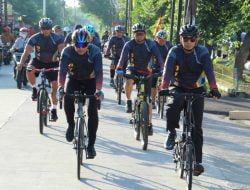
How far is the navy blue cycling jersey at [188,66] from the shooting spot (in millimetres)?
7211

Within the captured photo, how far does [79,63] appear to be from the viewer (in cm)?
788

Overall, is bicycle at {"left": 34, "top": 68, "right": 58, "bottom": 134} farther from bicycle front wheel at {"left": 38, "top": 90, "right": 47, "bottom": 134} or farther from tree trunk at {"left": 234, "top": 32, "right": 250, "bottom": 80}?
tree trunk at {"left": 234, "top": 32, "right": 250, "bottom": 80}

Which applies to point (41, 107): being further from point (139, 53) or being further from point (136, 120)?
point (139, 53)

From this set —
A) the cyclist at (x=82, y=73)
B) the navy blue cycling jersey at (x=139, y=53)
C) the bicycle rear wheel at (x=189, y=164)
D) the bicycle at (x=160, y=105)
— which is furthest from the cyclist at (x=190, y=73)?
the bicycle at (x=160, y=105)

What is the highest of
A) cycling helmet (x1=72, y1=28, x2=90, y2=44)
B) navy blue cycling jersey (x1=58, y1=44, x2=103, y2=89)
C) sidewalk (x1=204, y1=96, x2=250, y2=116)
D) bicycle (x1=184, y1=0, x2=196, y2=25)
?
bicycle (x1=184, y1=0, x2=196, y2=25)

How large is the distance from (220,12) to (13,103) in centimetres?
1288

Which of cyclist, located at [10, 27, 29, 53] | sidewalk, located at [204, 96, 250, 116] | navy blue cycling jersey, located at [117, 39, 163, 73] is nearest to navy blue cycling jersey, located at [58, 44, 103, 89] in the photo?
navy blue cycling jersey, located at [117, 39, 163, 73]

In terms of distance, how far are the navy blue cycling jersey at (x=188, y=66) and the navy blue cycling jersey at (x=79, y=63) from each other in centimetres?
103

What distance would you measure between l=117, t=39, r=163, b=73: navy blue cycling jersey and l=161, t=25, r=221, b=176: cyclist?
316cm

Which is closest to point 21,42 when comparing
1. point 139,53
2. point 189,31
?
point 139,53

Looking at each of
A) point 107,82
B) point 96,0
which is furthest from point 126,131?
point 96,0

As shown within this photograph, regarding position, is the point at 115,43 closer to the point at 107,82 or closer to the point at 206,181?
the point at 107,82

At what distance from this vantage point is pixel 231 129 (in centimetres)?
1234

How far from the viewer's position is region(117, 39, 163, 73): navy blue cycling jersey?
34.7 ft
